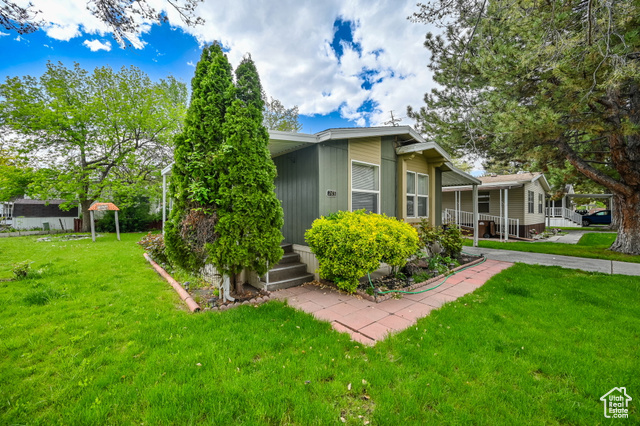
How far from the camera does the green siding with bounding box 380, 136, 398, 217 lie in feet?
22.7

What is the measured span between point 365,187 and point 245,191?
3.36 m

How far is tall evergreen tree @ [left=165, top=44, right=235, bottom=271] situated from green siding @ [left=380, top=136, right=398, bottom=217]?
4.25 metres

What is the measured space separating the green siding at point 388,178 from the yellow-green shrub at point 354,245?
1921 millimetres

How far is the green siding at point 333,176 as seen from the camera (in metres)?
5.46

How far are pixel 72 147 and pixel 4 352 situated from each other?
16.7 meters

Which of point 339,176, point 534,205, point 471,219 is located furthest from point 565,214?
point 339,176

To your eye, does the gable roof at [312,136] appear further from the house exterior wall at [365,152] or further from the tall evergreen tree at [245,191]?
the tall evergreen tree at [245,191]

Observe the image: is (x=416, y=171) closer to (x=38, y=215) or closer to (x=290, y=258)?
(x=290, y=258)

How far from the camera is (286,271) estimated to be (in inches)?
210

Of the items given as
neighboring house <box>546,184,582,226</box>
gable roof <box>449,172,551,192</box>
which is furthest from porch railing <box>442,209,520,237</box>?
neighboring house <box>546,184,582,226</box>

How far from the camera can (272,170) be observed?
14.6 ft

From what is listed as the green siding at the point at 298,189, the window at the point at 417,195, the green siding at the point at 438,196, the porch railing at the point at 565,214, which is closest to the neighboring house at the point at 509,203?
the green siding at the point at 438,196

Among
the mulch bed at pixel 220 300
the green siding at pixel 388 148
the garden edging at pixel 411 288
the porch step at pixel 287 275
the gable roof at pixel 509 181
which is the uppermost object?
the green siding at pixel 388 148

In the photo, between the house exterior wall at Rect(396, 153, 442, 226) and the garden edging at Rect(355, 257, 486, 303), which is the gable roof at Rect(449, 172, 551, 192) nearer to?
the house exterior wall at Rect(396, 153, 442, 226)
